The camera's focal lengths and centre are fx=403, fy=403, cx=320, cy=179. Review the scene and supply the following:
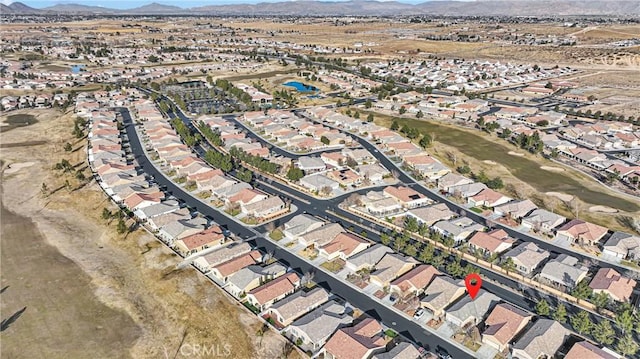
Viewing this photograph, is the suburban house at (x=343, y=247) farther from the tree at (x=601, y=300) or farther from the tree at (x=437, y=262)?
the tree at (x=601, y=300)

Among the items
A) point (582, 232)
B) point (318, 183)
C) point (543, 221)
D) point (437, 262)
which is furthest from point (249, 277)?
point (582, 232)

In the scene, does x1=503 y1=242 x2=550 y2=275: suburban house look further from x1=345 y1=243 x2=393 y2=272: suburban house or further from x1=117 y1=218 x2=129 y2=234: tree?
x1=117 y1=218 x2=129 y2=234: tree

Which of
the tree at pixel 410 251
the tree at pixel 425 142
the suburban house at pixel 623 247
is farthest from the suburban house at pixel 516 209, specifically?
the tree at pixel 425 142

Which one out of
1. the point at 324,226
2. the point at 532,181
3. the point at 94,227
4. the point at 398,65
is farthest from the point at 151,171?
the point at 398,65

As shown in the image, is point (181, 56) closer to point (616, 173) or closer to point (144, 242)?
point (144, 242)

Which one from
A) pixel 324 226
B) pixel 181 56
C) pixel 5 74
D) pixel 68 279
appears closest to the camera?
pixel 68 279
